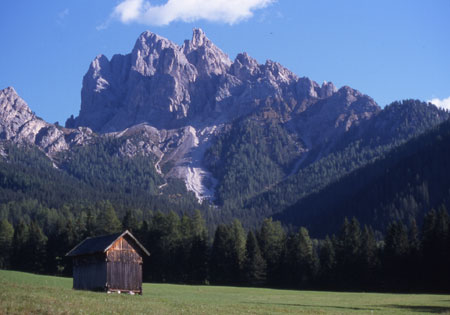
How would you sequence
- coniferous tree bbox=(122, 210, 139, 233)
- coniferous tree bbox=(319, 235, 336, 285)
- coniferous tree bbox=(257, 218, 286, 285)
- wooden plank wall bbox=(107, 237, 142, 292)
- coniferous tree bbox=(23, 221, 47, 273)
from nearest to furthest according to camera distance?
wooden plank wall bbox=(107, 237, 142, 292) < coniferous tree bbox=(319, 235, 336, 285) < coniferous tree bbox=(257, 218, 286, 285) < coniferous tree bbox=(23, 221, 47, 273) < coniferous tree bbox=(122, 210, 139, 233)

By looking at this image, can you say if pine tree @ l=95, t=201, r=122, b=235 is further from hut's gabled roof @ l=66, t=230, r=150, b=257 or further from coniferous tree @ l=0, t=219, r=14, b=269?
hut's gabled roof @ l=66, t=230, r=150, b=257

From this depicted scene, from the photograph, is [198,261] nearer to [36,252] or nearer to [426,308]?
[36,252]

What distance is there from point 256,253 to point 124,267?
1822 inches

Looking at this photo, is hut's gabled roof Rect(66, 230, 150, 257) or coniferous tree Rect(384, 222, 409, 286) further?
coniferous tree Rect(384, 222, 409, 286)

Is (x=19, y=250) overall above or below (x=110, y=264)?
above

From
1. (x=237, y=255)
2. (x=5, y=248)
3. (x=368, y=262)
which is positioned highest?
(x=5, y=248)

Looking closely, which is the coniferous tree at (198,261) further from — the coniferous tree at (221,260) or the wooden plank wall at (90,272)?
the wooden plank wall at (90,272)

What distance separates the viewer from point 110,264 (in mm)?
64375

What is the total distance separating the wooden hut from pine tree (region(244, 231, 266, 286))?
4288 cm

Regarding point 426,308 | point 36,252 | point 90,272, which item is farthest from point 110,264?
point 36,252

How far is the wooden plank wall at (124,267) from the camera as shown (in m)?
64.4

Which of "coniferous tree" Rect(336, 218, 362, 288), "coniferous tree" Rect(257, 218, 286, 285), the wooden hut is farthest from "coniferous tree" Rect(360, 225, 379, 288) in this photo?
the wooden hut

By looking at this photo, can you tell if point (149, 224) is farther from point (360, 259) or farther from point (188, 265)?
point (360, 259)

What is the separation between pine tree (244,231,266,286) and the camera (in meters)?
107
